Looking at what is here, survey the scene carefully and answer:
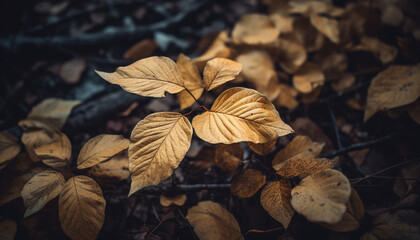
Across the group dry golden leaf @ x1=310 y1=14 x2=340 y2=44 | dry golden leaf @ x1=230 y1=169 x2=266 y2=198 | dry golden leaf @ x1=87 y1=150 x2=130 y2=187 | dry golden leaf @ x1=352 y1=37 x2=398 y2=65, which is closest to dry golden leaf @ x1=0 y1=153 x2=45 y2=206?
dry golden leaf @ x1=87 y1=150 x2=130 y2=187

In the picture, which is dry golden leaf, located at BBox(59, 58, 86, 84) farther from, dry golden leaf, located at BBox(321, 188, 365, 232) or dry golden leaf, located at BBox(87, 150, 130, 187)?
dry golden leaf, located at BBox(321, 188, 365, 232)

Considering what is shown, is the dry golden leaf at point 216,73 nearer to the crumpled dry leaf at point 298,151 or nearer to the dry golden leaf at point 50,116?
the crumpled dry leaf at point 298,151

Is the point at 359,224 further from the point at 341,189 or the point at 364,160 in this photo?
the point at 364,160

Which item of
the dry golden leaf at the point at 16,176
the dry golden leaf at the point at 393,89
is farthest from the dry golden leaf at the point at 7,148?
the dry golden leaf at the point at 393,89

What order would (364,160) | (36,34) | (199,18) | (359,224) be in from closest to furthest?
(359,224) → (364,160) → (36,34) → (199,18)

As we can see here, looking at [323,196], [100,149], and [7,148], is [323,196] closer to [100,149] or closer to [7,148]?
[100,149]

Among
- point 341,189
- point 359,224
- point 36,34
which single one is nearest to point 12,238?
point 341,189
